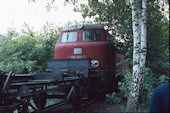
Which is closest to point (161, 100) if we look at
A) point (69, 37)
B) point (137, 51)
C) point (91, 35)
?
point (137, 51)

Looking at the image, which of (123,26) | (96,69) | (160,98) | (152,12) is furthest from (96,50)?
(160,98)

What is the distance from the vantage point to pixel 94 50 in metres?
8.94

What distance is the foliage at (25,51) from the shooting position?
39.9ft

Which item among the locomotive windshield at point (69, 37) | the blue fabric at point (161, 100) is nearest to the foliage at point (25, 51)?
the locomotive windshield at point (69, 37)

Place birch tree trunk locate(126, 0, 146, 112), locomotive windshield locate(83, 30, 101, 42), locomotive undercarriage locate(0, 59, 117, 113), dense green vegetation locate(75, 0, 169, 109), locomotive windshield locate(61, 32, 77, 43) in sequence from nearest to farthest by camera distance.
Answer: locomotive undercarriage locate(0, 59, 117, 113)
birch tree trunk locate(126, 0, 146, 112)
dense green vegetation locate(75, 0, 169, 109)
locomotive windshield locate(83, 30, 101, 42)
locomotive windshield locate(61, 32, 77, 43)

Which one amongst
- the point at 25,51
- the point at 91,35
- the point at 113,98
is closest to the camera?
the point at 113,98

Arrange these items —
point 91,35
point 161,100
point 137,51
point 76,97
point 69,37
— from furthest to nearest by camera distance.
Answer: point 69,37 < point 91,35 < point 76,97 < point 137,51 < point 161,100

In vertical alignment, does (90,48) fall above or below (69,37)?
below

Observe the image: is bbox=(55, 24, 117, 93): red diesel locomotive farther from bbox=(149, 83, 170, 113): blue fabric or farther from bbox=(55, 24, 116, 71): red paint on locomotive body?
bbox=(149, 83, 170, 113): blue fabric

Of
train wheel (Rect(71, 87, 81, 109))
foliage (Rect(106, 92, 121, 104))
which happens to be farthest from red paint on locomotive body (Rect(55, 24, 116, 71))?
train wheel (Rect(71, 87, 81, 109))

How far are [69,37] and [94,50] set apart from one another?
155 cm

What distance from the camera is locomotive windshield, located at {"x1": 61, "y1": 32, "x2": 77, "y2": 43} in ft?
31.3

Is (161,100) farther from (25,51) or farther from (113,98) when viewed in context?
(25,51)

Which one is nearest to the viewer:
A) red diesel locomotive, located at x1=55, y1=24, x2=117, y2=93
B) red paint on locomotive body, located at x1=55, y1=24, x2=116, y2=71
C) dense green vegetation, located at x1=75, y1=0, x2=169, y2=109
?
dense green vegetation, located at x1=75, y1=0, x2=169, y2=109
